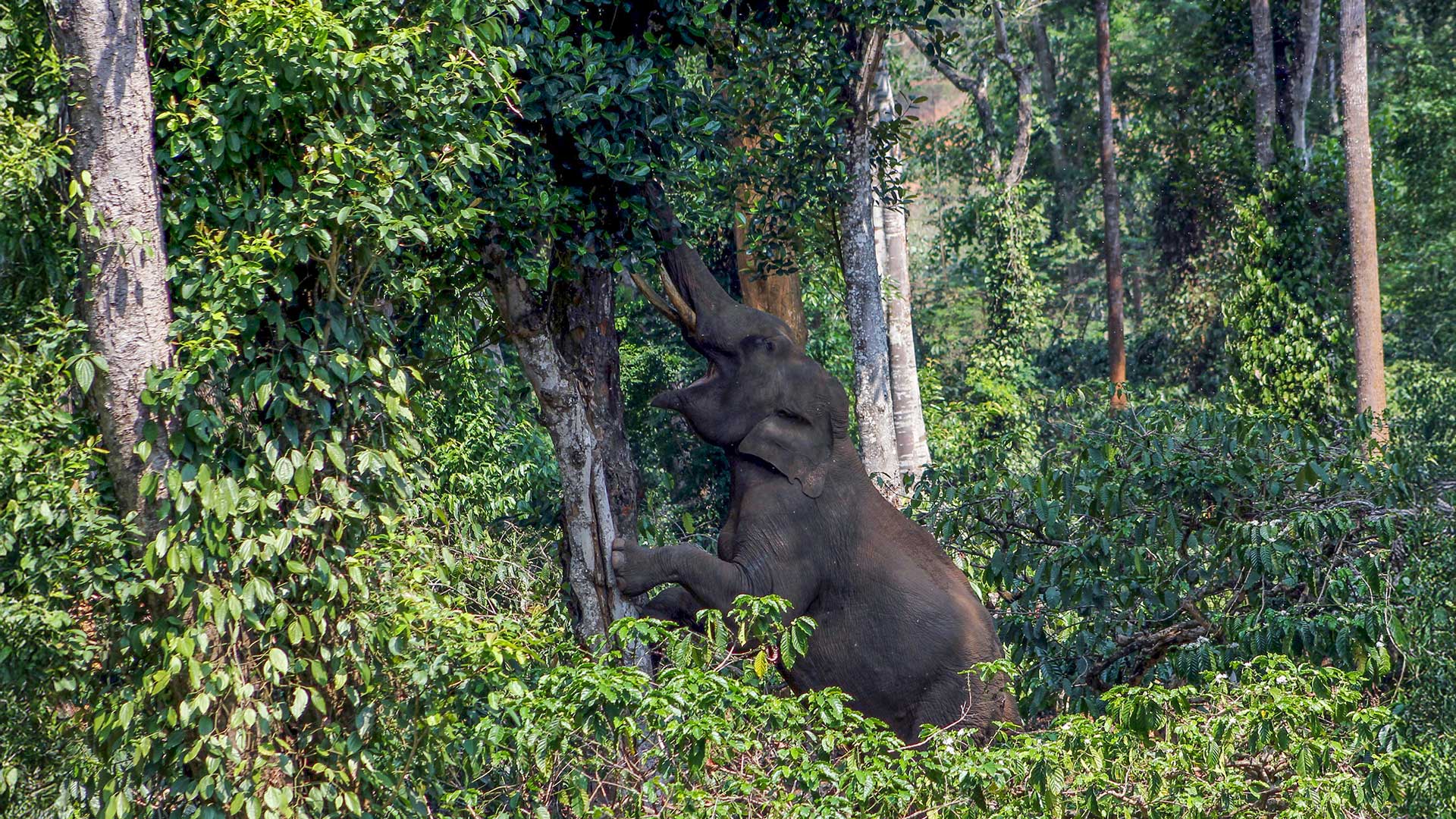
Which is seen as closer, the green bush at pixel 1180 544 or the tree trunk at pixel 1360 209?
the green bush at pixel 1180 544

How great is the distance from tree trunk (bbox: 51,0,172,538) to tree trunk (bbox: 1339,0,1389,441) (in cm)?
1185

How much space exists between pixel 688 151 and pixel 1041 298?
1531 cm

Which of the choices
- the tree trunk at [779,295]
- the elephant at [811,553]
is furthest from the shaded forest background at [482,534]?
the tree trunk at [779,295]

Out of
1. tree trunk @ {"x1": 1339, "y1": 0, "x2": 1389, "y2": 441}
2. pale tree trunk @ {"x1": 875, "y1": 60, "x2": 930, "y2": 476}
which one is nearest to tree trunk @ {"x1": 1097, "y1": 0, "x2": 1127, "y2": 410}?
tree trunk @ {"x1": 1339, "y1": 0, "x2": 1389, "y2": 441}

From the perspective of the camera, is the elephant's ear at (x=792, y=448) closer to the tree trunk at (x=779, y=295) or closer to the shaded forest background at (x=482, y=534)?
the shaded forest background at (x=482, y=534)

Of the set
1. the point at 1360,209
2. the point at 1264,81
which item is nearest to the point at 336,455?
the point at 1360,209

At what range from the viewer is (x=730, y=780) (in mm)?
4246

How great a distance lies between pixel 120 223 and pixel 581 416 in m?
2.18

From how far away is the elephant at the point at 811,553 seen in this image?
5.66 meters

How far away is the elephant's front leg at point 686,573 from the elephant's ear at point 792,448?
19.3 inches

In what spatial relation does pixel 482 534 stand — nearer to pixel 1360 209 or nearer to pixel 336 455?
pixel 336 455

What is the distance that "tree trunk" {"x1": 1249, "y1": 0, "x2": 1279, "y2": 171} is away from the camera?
16875 millimetres

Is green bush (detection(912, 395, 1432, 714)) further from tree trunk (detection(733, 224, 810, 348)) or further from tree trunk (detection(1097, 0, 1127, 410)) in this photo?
tree trunk (detection(1097, 0, 1127, 410))

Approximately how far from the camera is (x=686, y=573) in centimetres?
560
